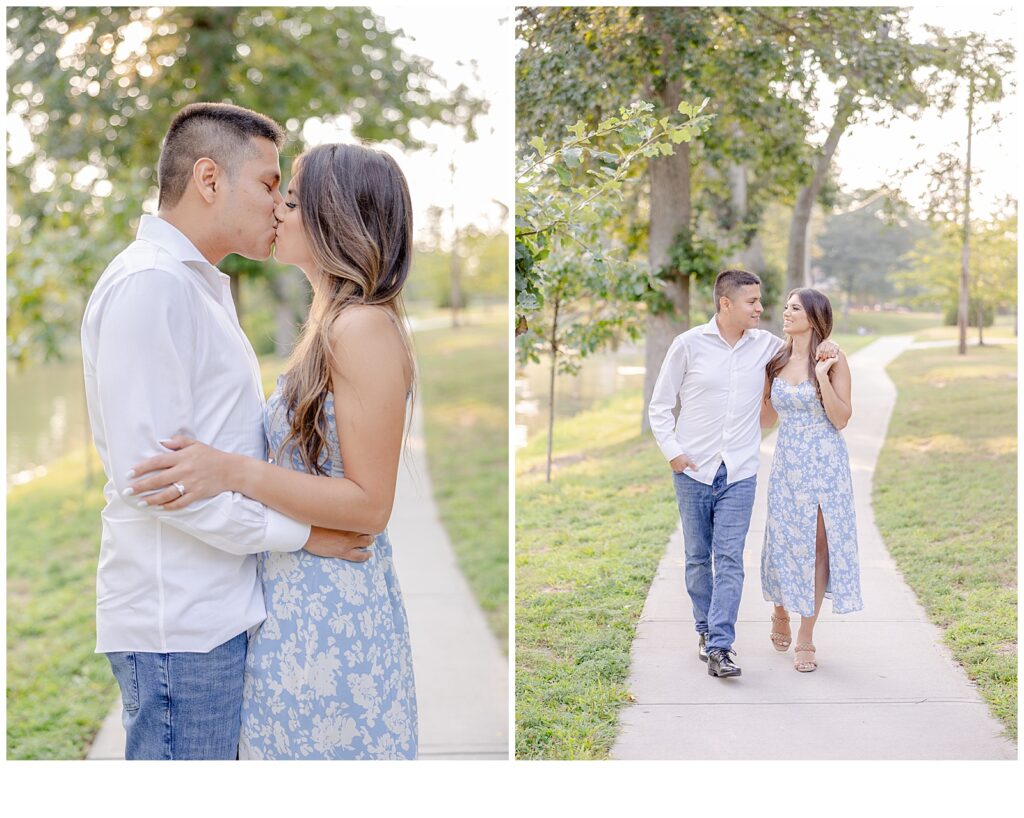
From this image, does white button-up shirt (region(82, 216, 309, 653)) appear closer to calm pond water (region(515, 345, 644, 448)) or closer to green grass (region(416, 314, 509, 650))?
calm pond water (region(515, 345, 644, 448))

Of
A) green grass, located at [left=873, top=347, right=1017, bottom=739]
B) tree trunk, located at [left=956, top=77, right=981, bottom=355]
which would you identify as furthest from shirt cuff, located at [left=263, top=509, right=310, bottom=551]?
tree trunk, located at [left=956, top=77, right=981, bottom=355]

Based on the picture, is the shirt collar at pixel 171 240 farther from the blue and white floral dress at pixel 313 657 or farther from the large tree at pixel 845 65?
the large tree at pixel 845 65

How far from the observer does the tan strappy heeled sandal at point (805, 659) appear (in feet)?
8.42

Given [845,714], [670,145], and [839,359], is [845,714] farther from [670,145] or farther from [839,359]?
[670,145]

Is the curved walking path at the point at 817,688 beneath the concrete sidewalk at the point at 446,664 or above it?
above

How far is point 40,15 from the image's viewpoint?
5.59m

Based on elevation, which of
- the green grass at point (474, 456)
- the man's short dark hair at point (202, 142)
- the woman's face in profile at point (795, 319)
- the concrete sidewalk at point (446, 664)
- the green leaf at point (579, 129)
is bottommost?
the concrete sidewalk at point (446, 664)

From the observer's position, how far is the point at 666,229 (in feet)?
9.08

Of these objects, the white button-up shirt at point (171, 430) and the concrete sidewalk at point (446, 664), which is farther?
the concrete sidewalk at point (446, 664)

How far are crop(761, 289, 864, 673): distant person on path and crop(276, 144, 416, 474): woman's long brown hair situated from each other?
1213 millimetres

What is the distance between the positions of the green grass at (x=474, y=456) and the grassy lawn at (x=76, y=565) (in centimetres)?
1

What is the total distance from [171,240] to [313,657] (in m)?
0.82

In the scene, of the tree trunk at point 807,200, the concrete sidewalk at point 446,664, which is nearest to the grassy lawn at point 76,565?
the concrete sidewalk at point 446,664

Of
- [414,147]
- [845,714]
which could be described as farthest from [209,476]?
[414,147]
